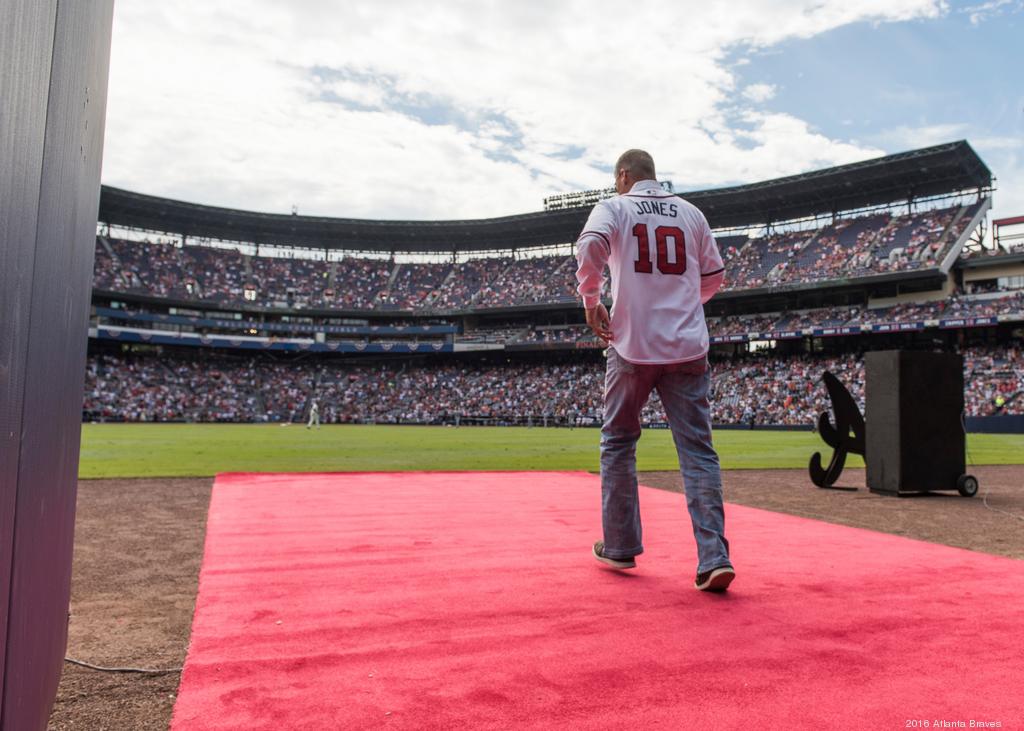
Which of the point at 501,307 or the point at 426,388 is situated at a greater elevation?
the point at 501,307

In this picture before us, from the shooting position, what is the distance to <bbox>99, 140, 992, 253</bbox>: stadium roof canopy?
136 ft

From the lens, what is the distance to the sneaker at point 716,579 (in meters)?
2.94

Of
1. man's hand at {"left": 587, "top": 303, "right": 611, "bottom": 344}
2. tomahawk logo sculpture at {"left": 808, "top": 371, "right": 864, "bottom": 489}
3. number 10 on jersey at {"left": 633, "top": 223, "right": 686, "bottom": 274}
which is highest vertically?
number 10 on jersey at {"left": 633, "top": 223, "right": 686, "bottom": 274}

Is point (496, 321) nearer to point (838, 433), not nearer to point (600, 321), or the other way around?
point (838, 433)

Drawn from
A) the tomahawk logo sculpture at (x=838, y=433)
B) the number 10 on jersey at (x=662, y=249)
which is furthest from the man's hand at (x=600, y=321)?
the tomahawk logo sculpture at (x=838, y=433)

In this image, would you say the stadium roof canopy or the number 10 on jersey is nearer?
the number 10 on jersey

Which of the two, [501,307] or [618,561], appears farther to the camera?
[501,307]

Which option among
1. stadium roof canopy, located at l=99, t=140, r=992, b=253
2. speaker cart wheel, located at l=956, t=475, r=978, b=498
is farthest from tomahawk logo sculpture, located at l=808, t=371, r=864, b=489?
stadium roof canopy, located at l=99, t=140, r=992, b=253

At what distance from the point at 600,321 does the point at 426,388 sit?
168 feet

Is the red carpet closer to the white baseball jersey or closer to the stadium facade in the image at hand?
the white baseball jersey

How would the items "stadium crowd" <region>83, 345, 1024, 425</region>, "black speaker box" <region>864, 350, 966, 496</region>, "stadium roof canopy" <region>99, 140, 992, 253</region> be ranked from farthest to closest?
"stadium roof canopy" <region>99, 140, 992, 253</region>
"stadium crowd" <region>83, 345, 1024, 425</region>
"black speaker box" <region>864, 350, 966, 496</region>

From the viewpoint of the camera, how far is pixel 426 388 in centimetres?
5391

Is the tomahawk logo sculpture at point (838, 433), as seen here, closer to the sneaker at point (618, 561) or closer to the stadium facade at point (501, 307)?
the sneaker at point (618, 561)

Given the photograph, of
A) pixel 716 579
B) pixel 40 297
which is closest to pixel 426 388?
pixel 716 579
